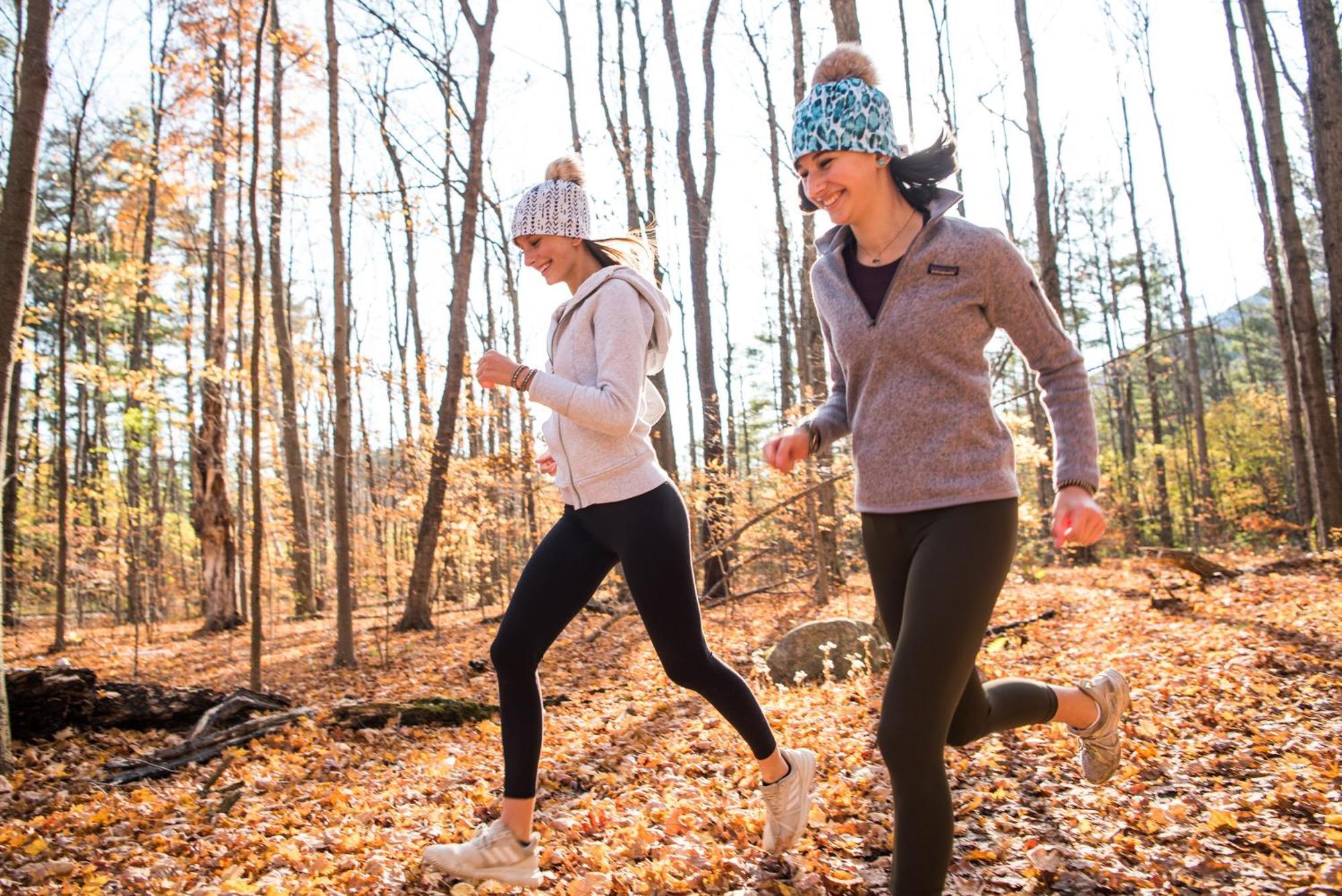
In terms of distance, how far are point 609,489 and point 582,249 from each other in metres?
0.90

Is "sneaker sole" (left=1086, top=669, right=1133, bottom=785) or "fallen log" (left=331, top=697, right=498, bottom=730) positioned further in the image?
"fallen log" (left=331, top=697, right=498, bottom=730)

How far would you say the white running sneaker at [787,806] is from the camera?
2.80 meters

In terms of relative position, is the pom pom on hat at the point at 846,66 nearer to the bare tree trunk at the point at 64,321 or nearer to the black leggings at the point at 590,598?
the black leggings at the point at 590,598

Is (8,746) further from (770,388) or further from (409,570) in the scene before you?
(770,388)

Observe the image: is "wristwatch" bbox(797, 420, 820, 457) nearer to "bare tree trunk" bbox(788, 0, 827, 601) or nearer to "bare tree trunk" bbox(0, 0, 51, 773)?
"bare tree trunk" bbox(0, 0, 51, 773)

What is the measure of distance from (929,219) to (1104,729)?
181 centimetres

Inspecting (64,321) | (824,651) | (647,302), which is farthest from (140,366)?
(647,302)

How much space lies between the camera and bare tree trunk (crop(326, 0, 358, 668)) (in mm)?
8555

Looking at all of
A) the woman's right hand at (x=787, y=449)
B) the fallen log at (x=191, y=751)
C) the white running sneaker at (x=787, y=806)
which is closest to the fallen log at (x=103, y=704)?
the fallen log at (x=191, y=751)

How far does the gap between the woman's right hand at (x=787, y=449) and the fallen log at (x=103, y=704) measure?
17.0 feet

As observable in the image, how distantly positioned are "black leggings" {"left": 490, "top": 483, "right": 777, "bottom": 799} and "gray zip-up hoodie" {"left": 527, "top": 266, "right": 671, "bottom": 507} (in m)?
0.08

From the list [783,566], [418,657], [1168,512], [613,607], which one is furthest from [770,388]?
[418,657]

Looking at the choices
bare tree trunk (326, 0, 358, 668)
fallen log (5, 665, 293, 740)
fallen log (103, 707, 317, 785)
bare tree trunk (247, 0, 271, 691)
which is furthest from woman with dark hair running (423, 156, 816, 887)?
bare tree trunk (326, 0, 358, 668)

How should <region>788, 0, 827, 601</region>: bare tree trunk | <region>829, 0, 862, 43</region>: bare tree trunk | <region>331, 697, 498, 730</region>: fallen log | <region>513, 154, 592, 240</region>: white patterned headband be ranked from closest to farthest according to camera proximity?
<region>513, 154, 592, 240</region>: white patterned headband < <region>331, 697, 498, 730</region>: fallen log < <region>829, 0, 862, 43</region>: bare tree trunk < <region>788, 0, 827, 601</region>: bare tree trunk
